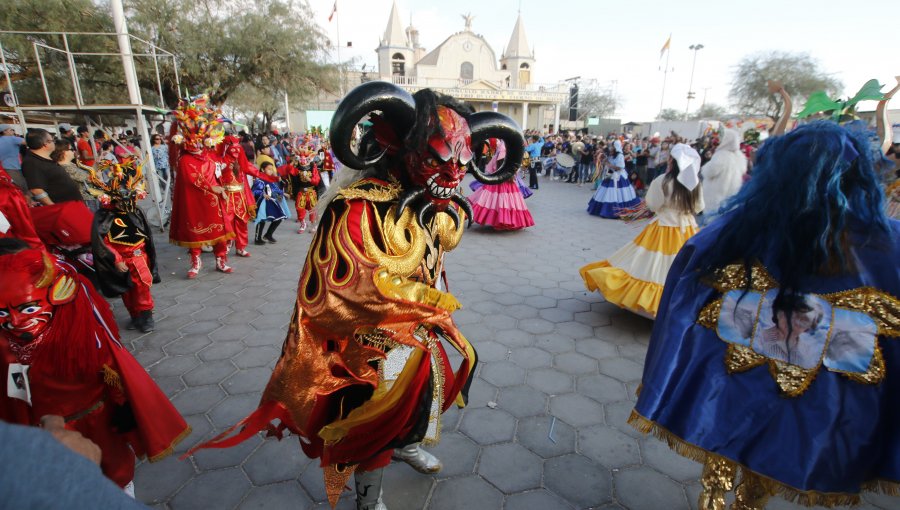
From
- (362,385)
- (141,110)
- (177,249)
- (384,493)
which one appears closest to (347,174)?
(362,385)

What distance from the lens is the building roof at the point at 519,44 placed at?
6811 centimetres

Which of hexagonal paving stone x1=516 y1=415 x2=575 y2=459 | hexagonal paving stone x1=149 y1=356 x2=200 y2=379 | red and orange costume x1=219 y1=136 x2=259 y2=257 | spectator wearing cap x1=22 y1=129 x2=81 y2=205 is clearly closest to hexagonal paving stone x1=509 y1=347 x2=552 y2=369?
hexagonal paving stone x1=516 y1=415 x2=575 y2=459

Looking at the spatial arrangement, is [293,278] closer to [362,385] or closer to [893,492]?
[362,385]

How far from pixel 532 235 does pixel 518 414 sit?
6168 mm

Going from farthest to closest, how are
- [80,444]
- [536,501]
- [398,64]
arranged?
[398,64]
[536,501]
[80,444]

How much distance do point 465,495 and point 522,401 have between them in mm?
1049

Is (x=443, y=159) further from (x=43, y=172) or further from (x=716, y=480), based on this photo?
(x=43, y=172)

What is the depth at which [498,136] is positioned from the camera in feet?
7.16

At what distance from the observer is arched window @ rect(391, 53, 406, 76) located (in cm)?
6438

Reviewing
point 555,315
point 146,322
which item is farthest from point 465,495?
point 146,322

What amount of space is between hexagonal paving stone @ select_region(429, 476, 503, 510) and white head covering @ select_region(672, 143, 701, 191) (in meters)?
3.53

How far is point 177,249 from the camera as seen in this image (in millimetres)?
7664

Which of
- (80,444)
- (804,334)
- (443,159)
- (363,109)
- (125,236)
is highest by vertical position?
(363,109)

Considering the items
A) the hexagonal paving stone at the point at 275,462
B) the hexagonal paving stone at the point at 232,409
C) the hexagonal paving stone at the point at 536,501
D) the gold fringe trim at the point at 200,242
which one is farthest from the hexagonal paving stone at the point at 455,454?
the gold fringe trim at the point at 200,242
